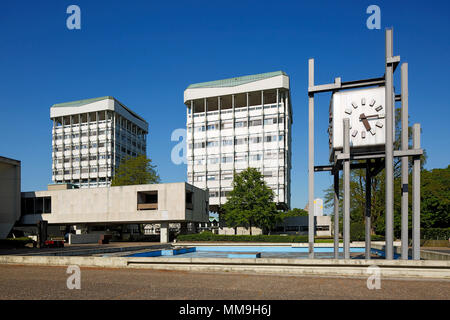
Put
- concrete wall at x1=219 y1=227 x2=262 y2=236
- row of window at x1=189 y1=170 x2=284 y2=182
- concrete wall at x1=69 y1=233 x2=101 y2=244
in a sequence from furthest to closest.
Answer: row of window at x1=189 y1=170 x2=284 y2=182
concrete wall at x1=219 y1=227 x2=262 y2=236
concrete wall at x1=69 y1=233 x2=101 y2=244

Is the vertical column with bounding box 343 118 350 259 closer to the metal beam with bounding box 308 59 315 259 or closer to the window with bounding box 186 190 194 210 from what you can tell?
the metal beam with bounding box 308 59 315 259

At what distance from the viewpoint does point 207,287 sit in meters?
9.44

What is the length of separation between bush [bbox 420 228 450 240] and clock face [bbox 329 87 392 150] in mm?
30737

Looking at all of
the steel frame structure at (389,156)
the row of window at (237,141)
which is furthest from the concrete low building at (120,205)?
the steel frame structure at (389,156)

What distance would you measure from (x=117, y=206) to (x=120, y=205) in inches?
17.0

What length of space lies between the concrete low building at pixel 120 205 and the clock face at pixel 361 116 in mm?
27682

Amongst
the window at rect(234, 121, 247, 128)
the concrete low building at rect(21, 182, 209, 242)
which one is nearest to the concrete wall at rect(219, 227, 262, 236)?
the concrete low building at rect(21, 182, 209, 242)

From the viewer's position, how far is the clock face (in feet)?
46.0

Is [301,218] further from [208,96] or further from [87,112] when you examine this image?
[87,112]

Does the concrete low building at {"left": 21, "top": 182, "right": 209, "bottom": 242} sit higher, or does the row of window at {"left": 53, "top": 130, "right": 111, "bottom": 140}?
the row of window at {"left": 53, "top": 130, "right": 111, "bottom": 140}

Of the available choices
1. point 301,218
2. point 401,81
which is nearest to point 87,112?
point 301,218

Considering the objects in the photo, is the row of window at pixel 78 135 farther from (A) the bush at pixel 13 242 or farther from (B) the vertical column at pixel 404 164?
(B) the vertical column at pixel 404 164

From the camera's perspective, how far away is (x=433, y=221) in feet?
136

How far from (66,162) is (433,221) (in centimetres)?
8768
